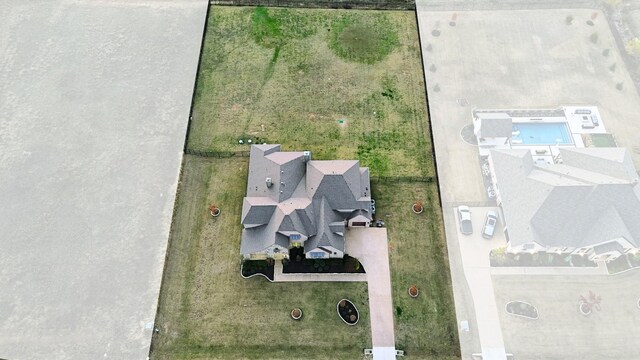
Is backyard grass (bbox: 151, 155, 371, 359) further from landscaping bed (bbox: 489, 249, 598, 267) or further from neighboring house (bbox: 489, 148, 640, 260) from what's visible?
neighboring house (bbox: 489, 148, 640, 260)

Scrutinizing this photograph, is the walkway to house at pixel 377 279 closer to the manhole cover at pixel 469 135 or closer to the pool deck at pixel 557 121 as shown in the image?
the manhole cover at pixel 469 135

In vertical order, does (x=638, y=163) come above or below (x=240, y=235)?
above

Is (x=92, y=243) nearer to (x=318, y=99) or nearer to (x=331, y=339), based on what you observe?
(x=331, y=339)

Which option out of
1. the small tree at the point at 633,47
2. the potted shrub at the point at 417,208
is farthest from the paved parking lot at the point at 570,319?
the small tree at the point at 633,47

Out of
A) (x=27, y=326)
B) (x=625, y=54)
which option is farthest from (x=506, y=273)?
(x=27, y=326)

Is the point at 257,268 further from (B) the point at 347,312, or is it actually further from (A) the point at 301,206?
(B) the point at 347,312

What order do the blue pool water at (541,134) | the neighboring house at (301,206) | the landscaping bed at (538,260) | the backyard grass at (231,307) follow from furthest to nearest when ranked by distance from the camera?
the blue pool water at (541,134) < the landscaping bed at (538,260) < the neighboring house at (301,206) < the backyard grass at (231,307)
